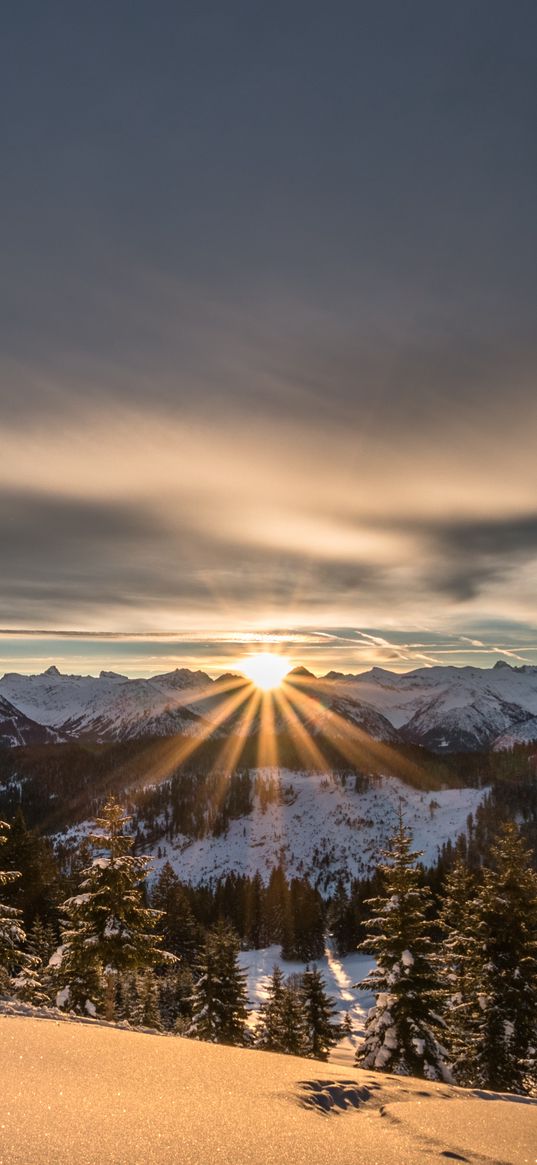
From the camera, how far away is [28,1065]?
625cm

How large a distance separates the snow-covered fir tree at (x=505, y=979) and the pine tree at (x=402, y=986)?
325cm

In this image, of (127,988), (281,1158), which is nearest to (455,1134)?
(281,1158)

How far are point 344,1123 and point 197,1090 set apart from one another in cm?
159

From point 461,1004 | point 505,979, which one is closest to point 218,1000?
point 461,1004

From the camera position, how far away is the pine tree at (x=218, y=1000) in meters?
32.0

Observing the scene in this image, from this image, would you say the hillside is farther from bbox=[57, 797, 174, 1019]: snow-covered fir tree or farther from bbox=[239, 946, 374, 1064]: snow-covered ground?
bbox=[239, 946, 374, 1064]: snow-covered ground

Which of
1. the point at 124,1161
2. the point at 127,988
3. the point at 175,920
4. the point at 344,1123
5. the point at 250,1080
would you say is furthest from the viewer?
the point at 175,920

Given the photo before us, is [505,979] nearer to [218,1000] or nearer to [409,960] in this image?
[409,960]

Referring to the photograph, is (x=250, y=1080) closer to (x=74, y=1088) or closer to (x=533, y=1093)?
(x=74, y=1088)

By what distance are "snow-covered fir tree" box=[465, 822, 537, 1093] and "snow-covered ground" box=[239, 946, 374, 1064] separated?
74.1 metres

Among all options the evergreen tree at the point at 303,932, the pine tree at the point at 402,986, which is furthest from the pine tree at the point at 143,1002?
the evergreen tree at the point at 303,932

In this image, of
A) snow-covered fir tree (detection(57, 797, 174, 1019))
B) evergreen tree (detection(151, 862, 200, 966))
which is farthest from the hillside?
evergreen tree (detection(151, 862, 200, 966))

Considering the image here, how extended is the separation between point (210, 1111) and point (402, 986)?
16891 millimetres

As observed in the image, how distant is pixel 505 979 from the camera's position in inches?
833
